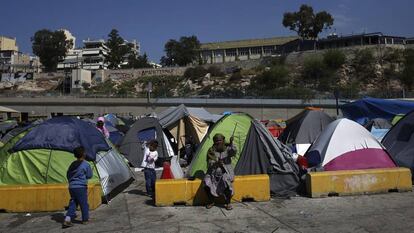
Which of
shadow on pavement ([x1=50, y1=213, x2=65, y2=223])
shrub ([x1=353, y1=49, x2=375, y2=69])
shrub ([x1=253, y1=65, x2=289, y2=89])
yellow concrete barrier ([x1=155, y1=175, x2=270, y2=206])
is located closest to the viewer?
shadow on pavement ([x1=50, y1=213, x2=65, y2=223])

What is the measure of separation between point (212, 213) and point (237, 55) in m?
115

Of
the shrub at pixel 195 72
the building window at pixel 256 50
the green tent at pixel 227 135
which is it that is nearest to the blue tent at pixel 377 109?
the green tent at pixel 227 135

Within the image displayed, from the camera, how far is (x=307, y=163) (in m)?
11.1

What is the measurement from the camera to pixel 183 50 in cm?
11269

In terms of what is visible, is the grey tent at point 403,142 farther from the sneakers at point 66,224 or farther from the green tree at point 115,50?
the green tree at point 115,50

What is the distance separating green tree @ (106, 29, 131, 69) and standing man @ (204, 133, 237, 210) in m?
106

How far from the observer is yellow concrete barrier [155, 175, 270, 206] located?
8.94 metres

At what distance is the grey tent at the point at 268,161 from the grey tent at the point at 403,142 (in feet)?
10.2

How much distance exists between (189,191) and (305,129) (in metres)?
8.56

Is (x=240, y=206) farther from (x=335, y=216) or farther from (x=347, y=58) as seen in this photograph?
(x=347, y=58)

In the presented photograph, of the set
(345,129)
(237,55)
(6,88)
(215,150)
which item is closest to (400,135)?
(345,129)

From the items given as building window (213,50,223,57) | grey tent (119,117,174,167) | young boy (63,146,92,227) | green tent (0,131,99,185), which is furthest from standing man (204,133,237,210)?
building window (213,50,223,57)

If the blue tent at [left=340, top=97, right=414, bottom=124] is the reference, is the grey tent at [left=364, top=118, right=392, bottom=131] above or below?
below

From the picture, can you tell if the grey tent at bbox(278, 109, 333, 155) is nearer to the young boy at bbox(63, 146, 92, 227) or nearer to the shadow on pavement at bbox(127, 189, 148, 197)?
the shadow on pavement at bbox(127, 189, 148, 197)
